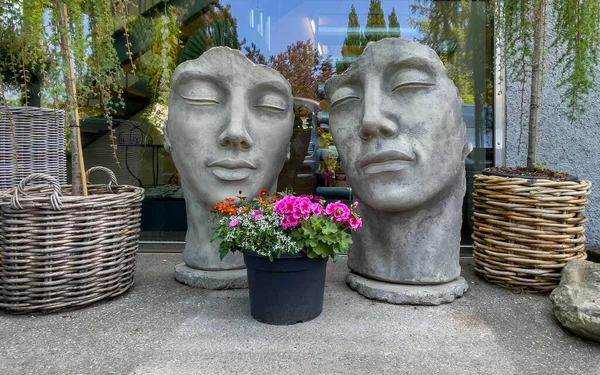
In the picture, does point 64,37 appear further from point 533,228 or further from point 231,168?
point 533,228

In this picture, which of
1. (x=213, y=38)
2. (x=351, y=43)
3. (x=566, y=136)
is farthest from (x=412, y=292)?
(x=213, y=38)

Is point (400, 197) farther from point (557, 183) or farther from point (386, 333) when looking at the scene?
point (557, 183)

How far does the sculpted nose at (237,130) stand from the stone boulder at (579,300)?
1.58 m

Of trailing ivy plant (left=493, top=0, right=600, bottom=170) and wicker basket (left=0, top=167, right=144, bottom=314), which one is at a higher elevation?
trailing ivy plant (left=493, top=0, right=600, bottom=170)

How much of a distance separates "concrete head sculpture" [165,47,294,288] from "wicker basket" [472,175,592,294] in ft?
3.91

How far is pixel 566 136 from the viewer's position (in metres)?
3.26

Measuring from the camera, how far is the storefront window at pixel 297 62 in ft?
11.7

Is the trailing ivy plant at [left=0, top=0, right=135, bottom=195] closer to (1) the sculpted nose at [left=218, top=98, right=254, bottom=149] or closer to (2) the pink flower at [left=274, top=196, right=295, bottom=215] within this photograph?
(1) the sculpted nose at [left=218, top=98, right=254, bottom=149]

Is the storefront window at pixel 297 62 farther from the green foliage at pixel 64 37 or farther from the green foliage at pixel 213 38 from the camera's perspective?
the green foliage at pixel 64 37

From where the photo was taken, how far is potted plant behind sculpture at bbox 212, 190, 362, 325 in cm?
183

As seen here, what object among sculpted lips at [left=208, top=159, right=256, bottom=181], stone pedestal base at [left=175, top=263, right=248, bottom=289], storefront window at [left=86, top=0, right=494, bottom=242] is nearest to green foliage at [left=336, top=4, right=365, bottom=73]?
storefront window at [left=86, top=0, right=494, bottom=242]

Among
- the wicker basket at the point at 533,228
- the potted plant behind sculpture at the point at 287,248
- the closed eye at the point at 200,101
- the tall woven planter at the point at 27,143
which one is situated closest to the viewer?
the potted plant behind sculpture at the point at 287,248

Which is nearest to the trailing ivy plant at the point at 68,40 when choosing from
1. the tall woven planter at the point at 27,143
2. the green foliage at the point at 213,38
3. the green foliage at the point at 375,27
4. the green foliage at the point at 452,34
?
the tall woven planter at the point at 27,143

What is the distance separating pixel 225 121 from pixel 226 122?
0.01 meters
